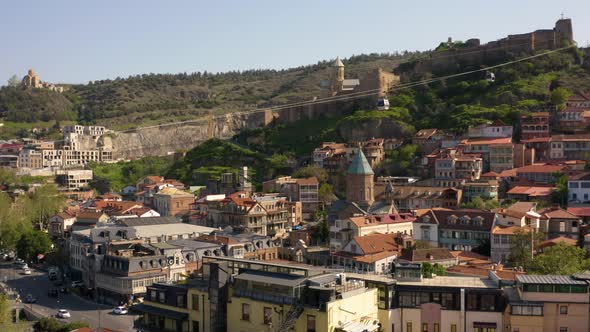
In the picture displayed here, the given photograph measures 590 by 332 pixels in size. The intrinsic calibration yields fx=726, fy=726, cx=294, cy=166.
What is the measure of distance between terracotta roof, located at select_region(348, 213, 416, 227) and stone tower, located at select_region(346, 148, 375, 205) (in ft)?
18.3

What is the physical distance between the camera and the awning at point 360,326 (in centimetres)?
1575

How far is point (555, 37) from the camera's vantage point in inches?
2670

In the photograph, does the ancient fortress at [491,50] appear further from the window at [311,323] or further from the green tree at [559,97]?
the window at [311,323]

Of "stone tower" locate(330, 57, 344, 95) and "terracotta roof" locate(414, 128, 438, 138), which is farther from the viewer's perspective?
"stone tower" locate(330, 57, 344, 95)

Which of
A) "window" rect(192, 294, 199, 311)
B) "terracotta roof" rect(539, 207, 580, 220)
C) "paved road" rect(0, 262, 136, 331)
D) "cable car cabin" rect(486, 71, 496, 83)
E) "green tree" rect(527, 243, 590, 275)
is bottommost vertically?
"paved road" rect(0, 262, 136, 331)

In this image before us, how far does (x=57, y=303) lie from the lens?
114ft

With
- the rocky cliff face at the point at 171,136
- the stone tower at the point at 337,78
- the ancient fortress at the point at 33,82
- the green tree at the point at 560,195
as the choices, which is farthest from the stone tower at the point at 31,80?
the green tree at the point at 560,195

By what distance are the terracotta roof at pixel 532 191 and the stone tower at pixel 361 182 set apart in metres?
8.67

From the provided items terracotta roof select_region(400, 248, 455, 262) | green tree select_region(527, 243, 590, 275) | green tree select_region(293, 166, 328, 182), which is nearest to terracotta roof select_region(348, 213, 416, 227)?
terracotta roof select_region(400, 248, 455, 262)

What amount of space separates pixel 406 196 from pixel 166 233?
16.0 metres

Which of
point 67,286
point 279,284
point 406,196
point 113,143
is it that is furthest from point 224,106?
point 279,284

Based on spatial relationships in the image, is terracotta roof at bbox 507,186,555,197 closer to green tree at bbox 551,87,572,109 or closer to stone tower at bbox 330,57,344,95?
green tree at bbox 551,87,572,109

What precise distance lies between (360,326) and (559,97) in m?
46.4

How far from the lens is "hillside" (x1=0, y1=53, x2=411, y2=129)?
4353 inches
